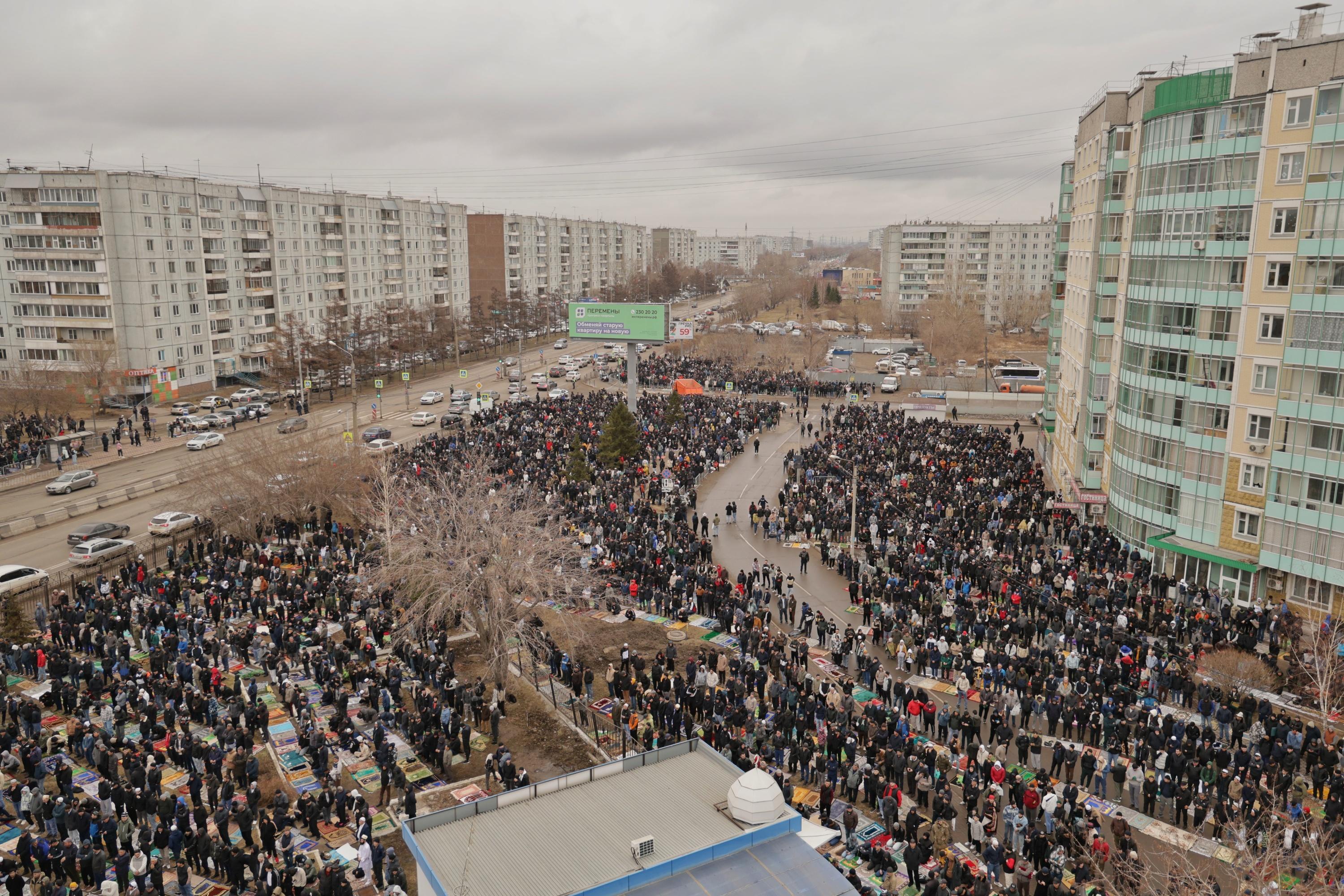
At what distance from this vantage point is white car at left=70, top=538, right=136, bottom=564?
31.6 meters

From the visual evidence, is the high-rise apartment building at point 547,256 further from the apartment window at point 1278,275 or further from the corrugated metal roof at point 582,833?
the corrugated metal roof at point 582,833

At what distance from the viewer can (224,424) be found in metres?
55.8

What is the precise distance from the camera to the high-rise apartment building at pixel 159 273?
59.6 meters

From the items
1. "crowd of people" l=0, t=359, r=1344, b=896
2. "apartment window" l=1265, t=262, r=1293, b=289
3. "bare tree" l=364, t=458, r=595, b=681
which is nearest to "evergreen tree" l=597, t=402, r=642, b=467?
"crowd of people" l=0, t=359, r=1344, b=896

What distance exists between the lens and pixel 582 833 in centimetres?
1221

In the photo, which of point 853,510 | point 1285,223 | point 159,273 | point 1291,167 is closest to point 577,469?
point 853,510

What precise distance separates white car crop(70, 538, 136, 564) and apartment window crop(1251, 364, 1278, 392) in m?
36.4

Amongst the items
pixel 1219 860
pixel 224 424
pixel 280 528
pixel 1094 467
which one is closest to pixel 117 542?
pixel 280 528

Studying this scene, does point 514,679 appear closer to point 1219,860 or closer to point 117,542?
point 1219,860

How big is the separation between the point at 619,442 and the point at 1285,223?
2714cm

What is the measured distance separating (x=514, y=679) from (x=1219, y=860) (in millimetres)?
14872

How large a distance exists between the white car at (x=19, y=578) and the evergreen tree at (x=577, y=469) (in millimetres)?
18785

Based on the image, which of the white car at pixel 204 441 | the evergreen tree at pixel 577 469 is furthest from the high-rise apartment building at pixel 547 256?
the evergreen tree at pixel 577 469

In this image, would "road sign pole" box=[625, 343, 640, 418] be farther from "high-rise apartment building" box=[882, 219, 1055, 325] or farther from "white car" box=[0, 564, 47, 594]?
"high-rise apartment building" box=[882, 219, 1055, 325]
